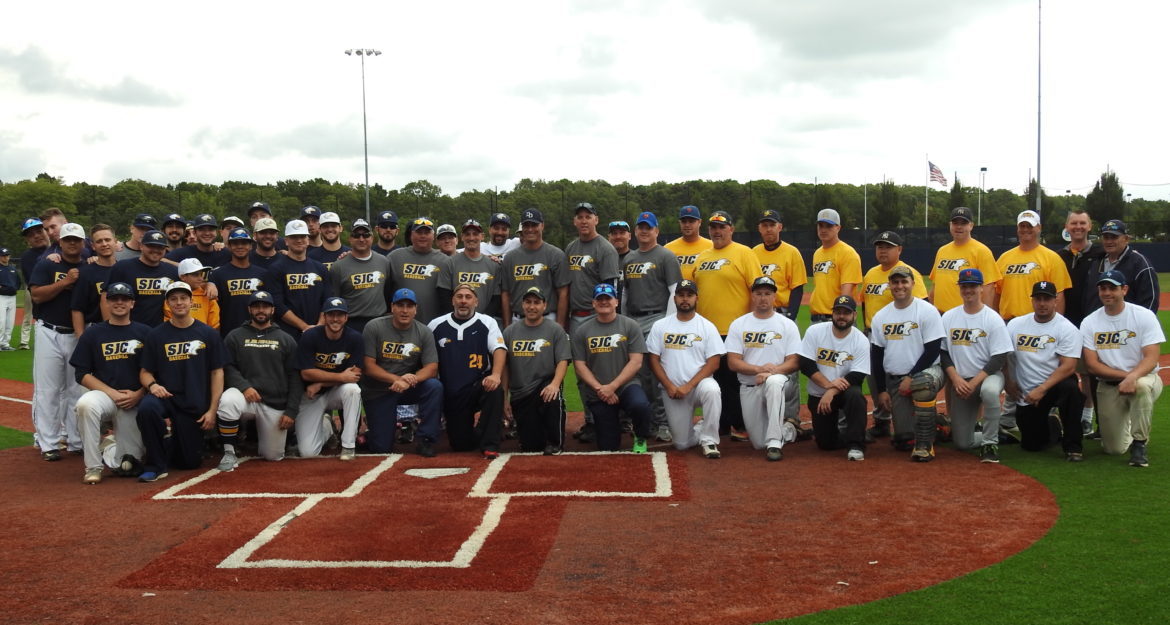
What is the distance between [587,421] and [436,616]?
4561mm

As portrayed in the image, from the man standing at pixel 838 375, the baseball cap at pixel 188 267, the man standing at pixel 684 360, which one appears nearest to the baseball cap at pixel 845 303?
the man standing at pixel 838 375

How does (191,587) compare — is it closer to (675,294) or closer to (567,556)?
(567,556)

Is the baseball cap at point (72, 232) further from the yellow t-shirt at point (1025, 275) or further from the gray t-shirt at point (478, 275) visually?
the yellow t-shirt at point (1025, 275)

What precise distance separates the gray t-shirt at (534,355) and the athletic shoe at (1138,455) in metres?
4.49

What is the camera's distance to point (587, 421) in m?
8.71

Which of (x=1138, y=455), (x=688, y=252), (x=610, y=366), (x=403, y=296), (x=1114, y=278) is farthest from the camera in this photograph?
(x=688, y=252)

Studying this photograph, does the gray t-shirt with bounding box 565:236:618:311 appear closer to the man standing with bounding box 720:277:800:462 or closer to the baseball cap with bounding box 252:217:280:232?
the man standing with bounding box 720:277:800:462

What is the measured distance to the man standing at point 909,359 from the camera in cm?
741

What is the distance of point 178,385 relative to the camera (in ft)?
24.0

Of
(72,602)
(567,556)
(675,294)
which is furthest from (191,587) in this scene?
(675,294)

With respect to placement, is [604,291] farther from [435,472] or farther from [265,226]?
[265,226]

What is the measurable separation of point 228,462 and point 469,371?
2.09 metres

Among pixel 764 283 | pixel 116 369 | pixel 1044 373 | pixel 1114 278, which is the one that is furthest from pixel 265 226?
pixel 1114 278

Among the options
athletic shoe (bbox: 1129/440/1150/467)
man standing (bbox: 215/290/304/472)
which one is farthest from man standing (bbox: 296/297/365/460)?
athletic shoe (bbox: 1129/440/1150/467)
